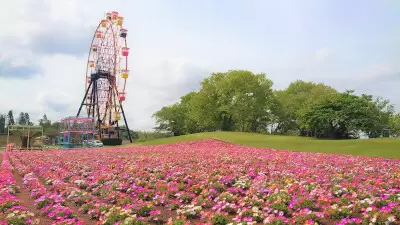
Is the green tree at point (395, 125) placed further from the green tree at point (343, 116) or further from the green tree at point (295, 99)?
the green tree at point (343, 116)

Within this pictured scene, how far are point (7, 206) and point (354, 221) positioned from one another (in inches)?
349

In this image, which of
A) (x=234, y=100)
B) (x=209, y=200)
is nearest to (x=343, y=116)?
(x=234, y=100)

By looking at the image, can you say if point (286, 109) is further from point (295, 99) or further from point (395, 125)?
point (395, 125)

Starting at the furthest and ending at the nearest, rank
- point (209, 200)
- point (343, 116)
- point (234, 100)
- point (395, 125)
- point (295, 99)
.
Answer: point (395, 125)
point (295, 99)
point (234, 100)
point (343, 116)
point (209, 200)

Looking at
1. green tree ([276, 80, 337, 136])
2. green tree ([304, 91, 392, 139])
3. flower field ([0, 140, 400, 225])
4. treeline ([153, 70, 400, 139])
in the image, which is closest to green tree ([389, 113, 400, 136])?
treeline ([153, 70, 400, 139])

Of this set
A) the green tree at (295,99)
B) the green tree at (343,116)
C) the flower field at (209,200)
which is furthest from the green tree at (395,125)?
the flower field at (209,200)

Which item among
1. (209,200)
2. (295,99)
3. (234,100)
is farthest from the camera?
(295,99)

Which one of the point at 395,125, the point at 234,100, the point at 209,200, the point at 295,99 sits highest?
the point at 295,99

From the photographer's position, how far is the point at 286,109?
86.9m

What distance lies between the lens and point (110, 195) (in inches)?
438

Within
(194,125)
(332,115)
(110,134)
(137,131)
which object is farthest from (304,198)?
(137,131)

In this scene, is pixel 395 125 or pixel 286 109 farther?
pixel 395 125

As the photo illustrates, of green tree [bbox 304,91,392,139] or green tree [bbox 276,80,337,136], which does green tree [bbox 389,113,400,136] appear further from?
green tree [bbox 304,91,392,139]

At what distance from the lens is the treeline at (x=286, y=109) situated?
61.7 meters
